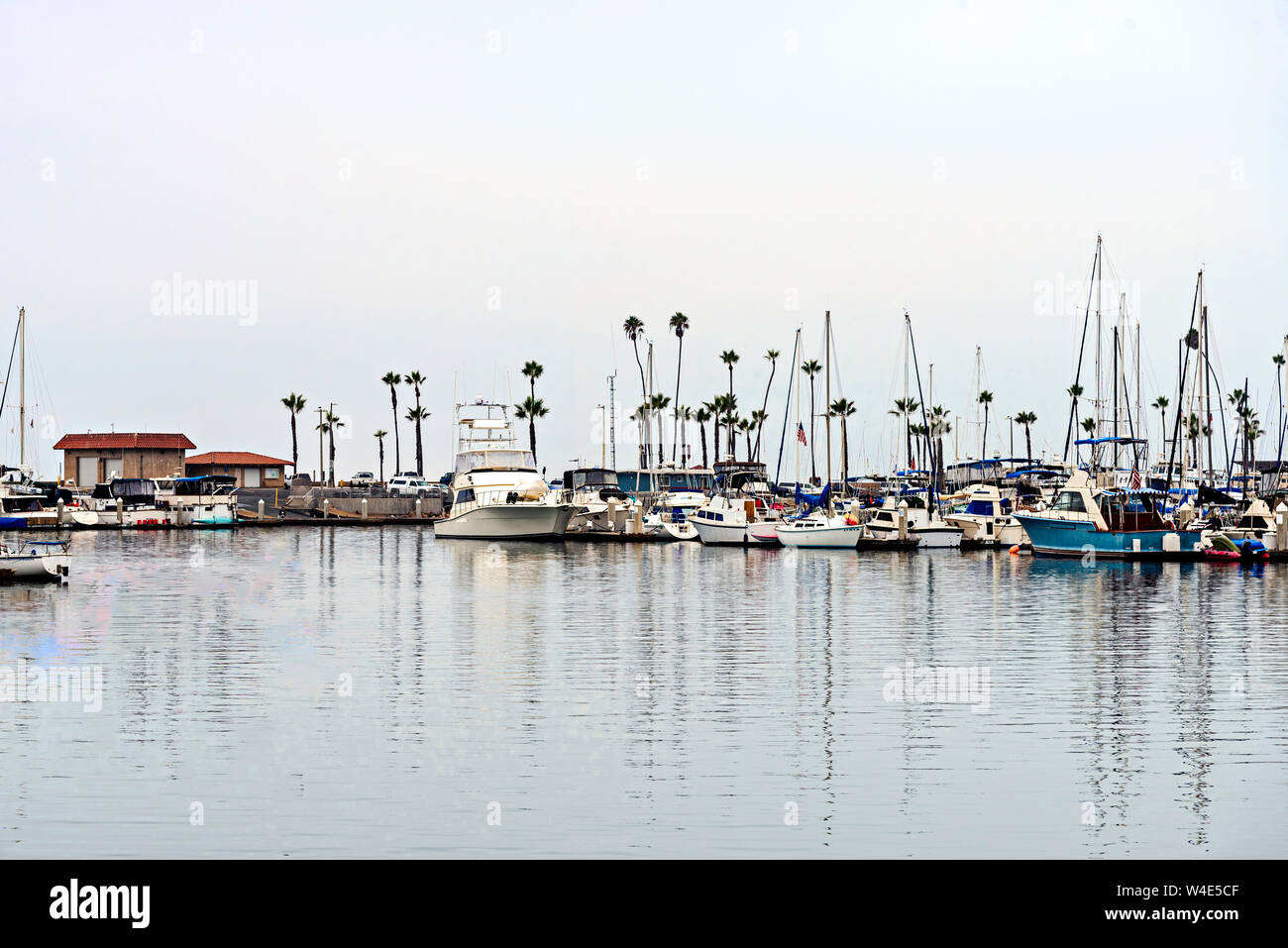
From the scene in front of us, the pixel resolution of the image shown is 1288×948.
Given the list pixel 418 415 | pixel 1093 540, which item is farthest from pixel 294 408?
pixel 1093 540

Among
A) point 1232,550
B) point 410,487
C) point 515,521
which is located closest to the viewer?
point 1232,550

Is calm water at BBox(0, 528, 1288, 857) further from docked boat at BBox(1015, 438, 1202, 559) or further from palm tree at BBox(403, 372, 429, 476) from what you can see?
palm tree at BBox(403, 372, 429, 476)

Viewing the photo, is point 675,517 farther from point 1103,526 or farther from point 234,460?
point 234,460

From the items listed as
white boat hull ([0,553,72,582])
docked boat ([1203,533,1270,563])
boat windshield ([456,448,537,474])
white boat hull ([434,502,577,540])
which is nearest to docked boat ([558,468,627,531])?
white boat hull ([434,502,577,540])

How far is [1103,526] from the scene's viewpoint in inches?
2820

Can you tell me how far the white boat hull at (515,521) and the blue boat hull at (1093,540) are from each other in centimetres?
3297

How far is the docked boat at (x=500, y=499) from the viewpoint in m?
94.3

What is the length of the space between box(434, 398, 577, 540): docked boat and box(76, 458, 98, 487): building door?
220 feet

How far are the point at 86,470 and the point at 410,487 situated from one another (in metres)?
35.4

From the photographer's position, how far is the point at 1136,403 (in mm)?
97188

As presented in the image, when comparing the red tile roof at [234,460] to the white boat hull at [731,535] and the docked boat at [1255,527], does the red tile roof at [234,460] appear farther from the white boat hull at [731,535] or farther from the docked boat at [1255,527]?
the docked boat at [1255,527]
